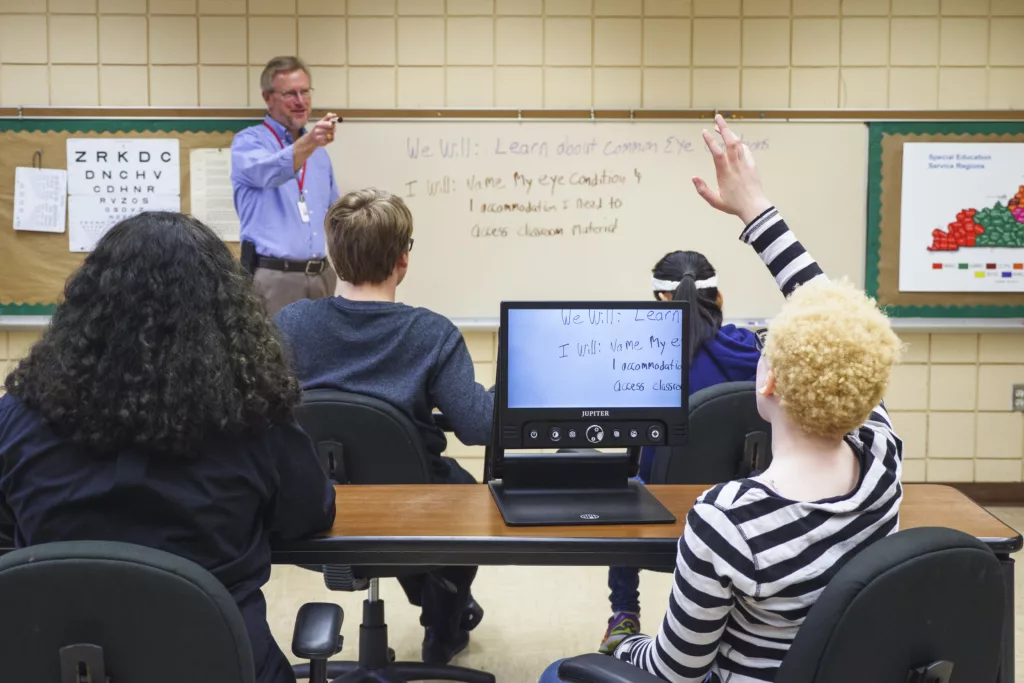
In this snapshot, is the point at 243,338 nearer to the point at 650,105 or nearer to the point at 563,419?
the point at 563,419

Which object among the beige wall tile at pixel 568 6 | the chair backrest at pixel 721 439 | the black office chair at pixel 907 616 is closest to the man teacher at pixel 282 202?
the beige wall tile at pixel 568 6

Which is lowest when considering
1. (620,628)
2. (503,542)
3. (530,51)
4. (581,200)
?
(620,628)

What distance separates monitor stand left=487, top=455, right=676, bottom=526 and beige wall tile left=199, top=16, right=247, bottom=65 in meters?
2.72

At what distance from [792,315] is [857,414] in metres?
0.14

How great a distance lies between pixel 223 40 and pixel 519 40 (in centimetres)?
115

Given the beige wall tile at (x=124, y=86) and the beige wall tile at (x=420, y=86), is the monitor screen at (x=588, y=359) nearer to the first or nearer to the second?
the beige wall tile at (x=420, y=86)

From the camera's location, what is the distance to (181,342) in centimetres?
128

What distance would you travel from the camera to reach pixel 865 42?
156 inches

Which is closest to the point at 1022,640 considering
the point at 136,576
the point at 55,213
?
the point at 136,576

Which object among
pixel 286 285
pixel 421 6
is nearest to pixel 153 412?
pixel 286 285

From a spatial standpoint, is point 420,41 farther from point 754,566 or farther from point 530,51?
point 754,566

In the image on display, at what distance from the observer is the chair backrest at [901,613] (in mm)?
1033

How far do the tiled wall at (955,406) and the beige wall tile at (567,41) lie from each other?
1147 millimetres

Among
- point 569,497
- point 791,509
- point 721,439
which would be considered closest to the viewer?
point 791,509
